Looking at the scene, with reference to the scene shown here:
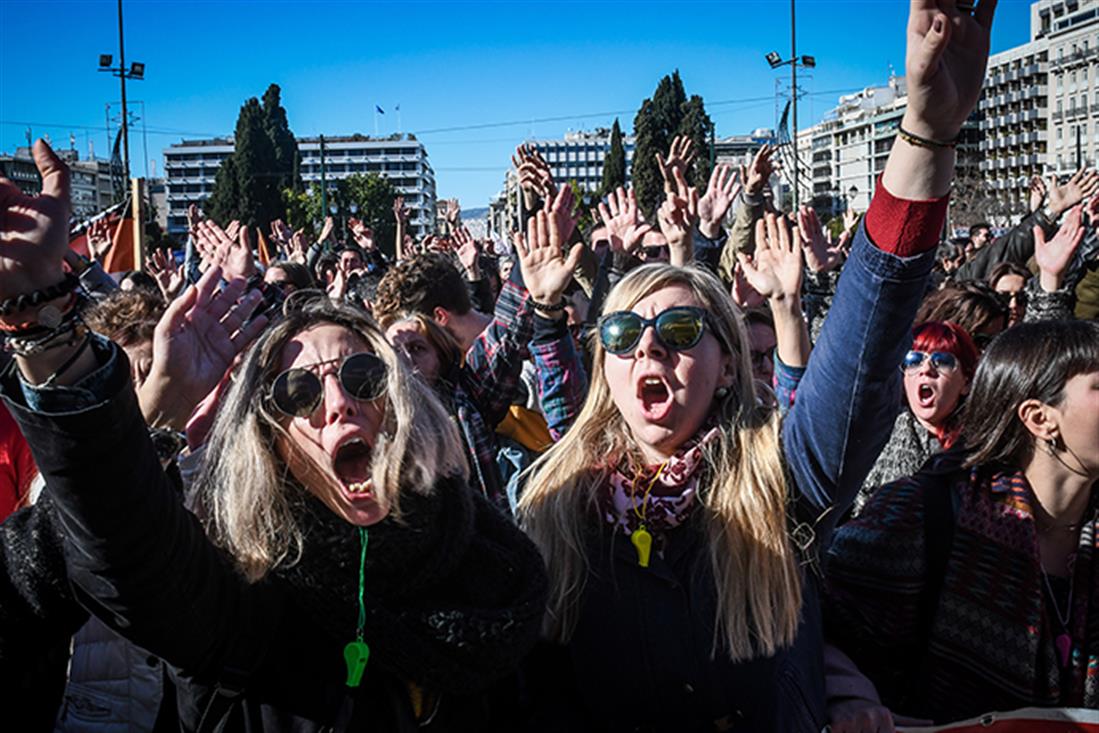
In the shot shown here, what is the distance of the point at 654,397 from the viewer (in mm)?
2461

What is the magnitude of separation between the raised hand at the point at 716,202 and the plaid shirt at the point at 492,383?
2.80m

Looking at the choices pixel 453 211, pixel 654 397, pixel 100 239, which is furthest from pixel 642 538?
pixel 453 211

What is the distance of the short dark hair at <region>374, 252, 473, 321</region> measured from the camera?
14.6ft

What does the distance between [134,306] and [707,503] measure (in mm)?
2554

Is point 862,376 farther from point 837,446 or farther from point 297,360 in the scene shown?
point 297,360

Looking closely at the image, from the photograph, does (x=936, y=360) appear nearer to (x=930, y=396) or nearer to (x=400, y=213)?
(x=930, y=396)

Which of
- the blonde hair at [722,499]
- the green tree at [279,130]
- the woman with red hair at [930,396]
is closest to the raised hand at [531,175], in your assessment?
the woman with red hair at [930,396]

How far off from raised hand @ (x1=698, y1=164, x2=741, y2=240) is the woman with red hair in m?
2.68

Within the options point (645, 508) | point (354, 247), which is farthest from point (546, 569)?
point (354, 247)

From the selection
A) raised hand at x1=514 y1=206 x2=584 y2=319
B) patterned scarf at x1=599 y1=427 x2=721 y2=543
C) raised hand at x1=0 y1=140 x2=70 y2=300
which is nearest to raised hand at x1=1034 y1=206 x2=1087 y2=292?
raised hand at x1=514 y1=206 x2=584 y2=319

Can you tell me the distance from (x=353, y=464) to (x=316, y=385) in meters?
0.21

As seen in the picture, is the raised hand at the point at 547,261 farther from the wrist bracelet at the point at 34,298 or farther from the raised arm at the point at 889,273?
the wrist bracelet at the point at 34,298

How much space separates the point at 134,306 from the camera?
11.9ft

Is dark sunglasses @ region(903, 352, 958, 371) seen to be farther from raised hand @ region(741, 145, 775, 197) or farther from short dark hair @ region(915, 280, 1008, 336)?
raised hand @ region(741, 145, 775, 197)
